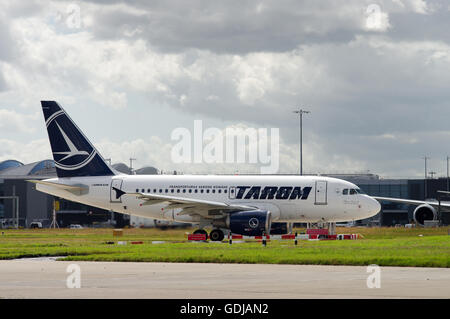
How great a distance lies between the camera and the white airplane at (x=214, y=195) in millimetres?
51688

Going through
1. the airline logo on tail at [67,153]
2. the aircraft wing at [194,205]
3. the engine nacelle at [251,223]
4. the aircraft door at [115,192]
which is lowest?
the engine nacelle at [251,223]

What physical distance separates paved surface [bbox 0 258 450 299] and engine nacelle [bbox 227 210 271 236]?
71.2 ft

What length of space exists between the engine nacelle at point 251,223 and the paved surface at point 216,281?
21.7m

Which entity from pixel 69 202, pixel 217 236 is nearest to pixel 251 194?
pixel 217 236

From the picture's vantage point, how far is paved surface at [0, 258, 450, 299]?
57.9 ft

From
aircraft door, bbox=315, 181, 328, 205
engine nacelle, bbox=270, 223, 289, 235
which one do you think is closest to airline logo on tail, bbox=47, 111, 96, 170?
engine nacelle, bbox=270, 223, 289, 235

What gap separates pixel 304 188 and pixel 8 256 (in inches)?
943

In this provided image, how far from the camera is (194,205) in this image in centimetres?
5094

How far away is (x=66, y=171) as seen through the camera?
5641 centimetres
